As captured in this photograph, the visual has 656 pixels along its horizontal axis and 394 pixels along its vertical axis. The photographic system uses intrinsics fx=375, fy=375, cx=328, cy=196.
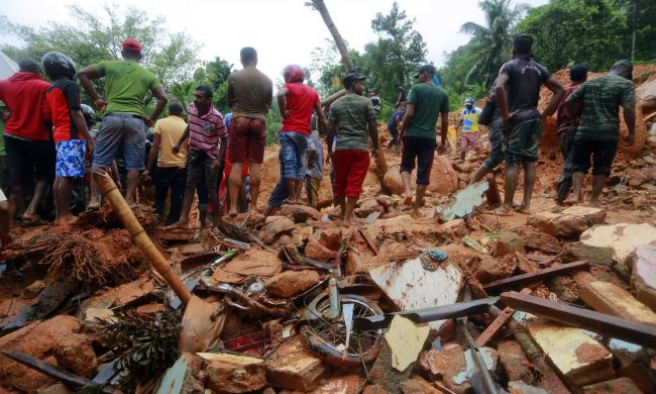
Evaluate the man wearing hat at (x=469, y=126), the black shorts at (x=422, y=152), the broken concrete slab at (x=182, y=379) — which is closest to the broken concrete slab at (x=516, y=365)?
the broken concrete slab at (x=182, y=379)

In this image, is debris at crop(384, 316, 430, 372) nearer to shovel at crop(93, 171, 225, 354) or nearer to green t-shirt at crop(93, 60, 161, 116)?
shovel at crop(93, 171, 225, 354)

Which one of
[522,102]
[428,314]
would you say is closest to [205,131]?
[428,314]

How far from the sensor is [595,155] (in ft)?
14.7

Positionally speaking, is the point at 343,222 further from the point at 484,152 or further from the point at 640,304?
the point at 484,152

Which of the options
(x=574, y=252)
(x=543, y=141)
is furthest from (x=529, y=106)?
(x=543, y=141)

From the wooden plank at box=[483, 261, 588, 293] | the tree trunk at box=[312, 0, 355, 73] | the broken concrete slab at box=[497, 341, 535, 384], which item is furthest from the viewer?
the tree trunk at box=[312, 0, 355, 73]

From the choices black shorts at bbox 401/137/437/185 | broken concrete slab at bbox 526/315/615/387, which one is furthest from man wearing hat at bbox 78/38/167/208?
broken concrete slab at bbox 526/315/615/387

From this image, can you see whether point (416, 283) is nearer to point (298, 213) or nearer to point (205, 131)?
point (298, 213)

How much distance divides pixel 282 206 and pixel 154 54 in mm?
25085

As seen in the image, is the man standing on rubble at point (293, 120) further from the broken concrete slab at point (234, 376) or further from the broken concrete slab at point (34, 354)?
the broken concrete slab at point (234, 376)

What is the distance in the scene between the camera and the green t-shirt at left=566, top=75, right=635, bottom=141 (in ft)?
13.7

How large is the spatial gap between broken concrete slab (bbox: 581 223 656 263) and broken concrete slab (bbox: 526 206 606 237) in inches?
6.2

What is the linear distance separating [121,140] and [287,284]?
8.35 ft

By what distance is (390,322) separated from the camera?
7.95ft
